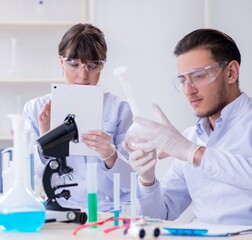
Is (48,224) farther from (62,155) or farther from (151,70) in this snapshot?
(151,70)

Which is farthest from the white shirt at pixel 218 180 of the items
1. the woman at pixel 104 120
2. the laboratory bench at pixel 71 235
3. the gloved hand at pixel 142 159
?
the laboratory bench at pixel 71 235

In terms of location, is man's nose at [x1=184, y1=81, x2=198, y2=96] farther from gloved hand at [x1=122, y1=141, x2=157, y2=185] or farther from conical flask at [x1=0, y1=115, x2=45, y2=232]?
conical flask at [x1=0, y1=115, x2=45, y2=232]

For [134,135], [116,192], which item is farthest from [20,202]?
[134,135]

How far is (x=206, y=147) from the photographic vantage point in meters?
1.87

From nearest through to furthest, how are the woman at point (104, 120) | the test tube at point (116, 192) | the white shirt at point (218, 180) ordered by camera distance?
the test tube at point (116, 192)
the white shirt at point (218, 180)
the woman at point (104, 120)

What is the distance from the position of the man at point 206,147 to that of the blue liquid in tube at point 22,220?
0.47 meters

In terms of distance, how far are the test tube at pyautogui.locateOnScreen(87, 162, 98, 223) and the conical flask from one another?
0.15 m

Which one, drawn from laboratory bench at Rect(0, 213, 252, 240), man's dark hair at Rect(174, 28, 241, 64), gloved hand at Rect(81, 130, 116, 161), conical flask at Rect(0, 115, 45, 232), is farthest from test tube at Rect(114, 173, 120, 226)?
man's dark hair at Rect(174, 28, 241, 64)

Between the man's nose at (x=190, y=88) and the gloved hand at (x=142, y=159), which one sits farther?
the man's nose at (x=190, y=88)

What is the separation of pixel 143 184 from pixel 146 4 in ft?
7.25

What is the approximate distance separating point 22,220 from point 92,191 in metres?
0.22

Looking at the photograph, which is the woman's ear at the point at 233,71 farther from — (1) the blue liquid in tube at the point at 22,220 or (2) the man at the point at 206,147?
(1) the blue liquid in tube at the point at 22,220

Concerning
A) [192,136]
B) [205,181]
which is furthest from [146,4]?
[205,181]

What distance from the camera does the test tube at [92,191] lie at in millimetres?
1606
